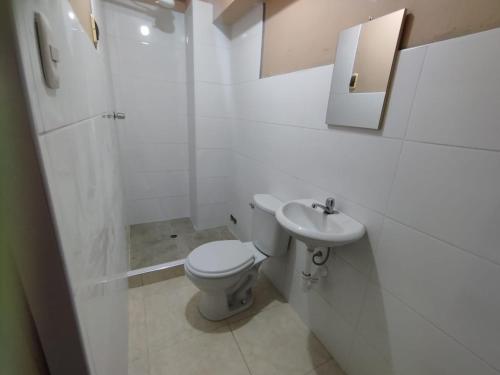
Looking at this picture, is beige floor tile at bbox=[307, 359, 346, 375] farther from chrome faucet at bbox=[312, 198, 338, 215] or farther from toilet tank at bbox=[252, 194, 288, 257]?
chrome faucet at bbox=[312, 198, 338, 215]

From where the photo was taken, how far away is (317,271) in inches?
49.4

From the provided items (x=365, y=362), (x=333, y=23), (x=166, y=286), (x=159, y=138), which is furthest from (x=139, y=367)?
(x=333, y=23)

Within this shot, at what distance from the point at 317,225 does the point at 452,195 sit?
0.56 meters

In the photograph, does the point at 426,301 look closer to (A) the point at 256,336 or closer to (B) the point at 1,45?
(A) the point at 256,336

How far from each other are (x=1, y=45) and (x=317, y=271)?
1345 millimetres

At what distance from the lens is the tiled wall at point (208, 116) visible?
1965 mm

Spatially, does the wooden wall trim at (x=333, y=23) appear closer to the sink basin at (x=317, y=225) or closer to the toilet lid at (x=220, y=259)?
the sink basin at (x=317, y=225)

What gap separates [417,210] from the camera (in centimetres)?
84

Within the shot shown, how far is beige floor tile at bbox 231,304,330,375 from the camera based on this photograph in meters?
1.23

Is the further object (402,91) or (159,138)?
(159,138)

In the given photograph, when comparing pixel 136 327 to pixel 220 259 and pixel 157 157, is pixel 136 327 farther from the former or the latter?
pixel 157 157

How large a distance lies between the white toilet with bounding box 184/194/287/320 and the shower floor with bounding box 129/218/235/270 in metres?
0.66

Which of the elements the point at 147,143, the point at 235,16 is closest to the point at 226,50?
the point at 235,16

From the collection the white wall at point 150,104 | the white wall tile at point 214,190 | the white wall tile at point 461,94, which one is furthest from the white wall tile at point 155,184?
the white wall tile at point 461,94
